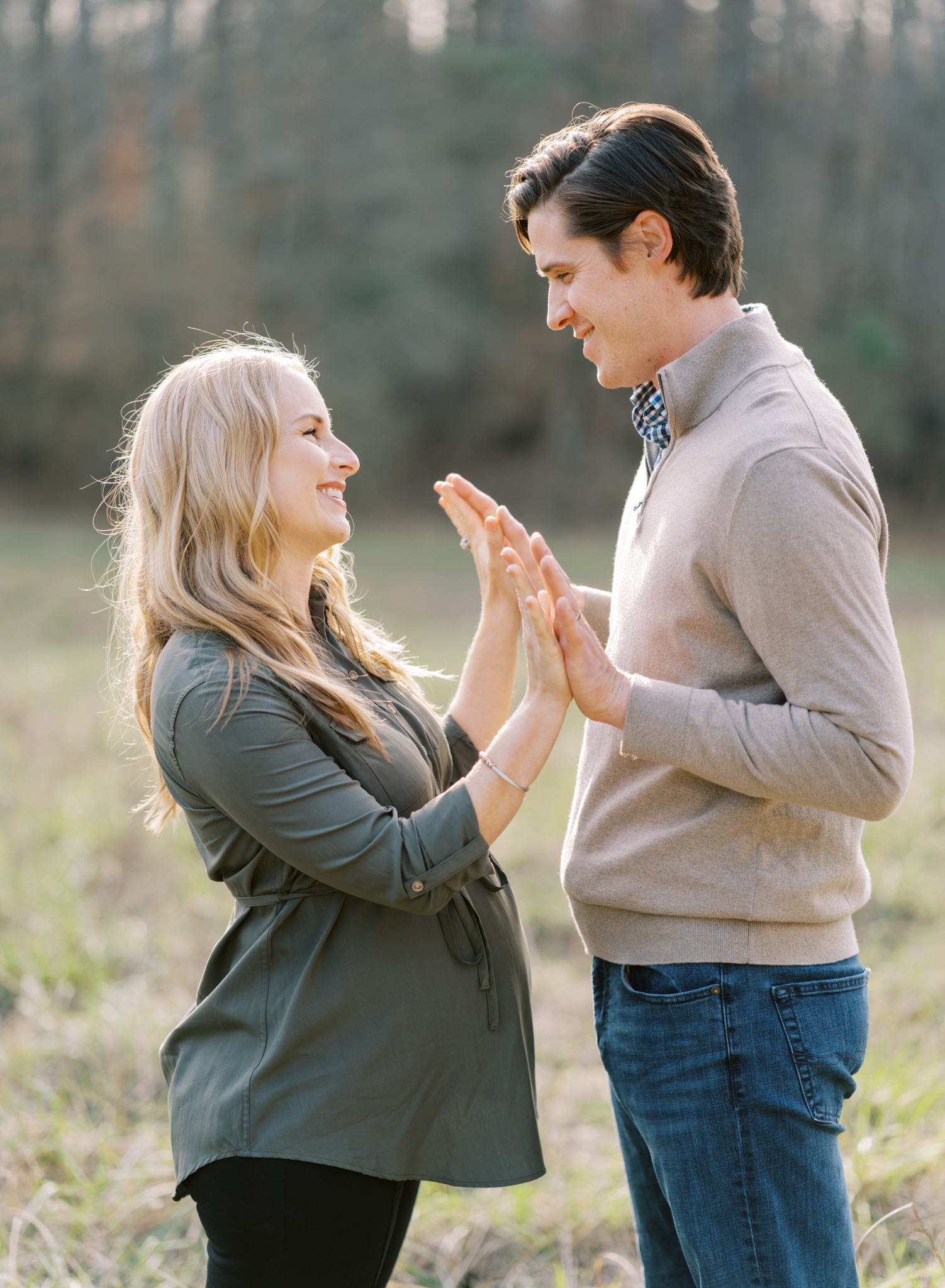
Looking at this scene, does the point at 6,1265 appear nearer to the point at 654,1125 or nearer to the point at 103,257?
the point at 654,1125

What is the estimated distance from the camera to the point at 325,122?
26.0m

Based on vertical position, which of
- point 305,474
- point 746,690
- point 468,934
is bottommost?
point 468,934

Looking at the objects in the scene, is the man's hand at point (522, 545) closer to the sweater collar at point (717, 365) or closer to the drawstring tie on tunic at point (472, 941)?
the sweater collar at point (717, 365)

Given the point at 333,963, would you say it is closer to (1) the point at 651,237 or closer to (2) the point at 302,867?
(2) the point at 302,867

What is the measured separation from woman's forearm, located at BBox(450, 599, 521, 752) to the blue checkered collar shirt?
47 centimetres

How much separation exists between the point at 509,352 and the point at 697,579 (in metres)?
27.4

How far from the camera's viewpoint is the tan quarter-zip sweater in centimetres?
174

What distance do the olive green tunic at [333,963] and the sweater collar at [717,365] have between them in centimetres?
75

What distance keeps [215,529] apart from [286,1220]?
45.9 inches

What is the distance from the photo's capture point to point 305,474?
7.09 feet

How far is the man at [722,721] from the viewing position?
5.75ft

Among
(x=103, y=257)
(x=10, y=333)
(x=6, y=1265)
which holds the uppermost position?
(x=103, y=257)

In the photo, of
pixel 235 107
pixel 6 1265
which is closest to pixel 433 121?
pixel 235 107

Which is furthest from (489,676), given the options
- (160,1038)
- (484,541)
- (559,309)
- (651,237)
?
(160,1038)
